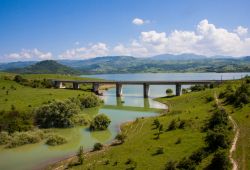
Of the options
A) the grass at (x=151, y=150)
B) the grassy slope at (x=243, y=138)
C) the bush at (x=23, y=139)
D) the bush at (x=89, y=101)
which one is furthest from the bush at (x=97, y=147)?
the bush at (x=89, y=101)

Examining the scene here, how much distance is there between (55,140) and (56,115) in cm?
2015

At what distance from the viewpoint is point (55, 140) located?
2773 inches

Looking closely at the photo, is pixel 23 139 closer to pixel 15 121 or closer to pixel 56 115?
pixel 15 121

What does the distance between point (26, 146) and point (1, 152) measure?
5520 millimetres

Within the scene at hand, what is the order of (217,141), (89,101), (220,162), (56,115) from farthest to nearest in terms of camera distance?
(89,101)
(56,115)
(217,141)
(220,162)

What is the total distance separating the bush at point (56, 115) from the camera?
293 ft

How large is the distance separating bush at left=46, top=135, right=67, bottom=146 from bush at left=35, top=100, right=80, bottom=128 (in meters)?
16.8

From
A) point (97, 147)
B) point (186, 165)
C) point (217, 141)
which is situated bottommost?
point (97, 147)

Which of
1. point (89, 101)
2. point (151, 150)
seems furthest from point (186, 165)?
point (89, 101)

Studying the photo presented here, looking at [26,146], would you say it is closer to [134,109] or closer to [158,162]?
[158,162]

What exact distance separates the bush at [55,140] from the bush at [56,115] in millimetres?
16788

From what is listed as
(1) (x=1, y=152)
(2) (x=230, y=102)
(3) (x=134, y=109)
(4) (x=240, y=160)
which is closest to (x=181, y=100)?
(3) (x=134, y=109)

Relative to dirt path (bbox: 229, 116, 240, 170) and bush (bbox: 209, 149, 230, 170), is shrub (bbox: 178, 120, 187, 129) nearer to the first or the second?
dirt path (bbox: 229, 116, 240, 170)

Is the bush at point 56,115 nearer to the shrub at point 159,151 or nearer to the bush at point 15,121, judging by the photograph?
the bush at point 15,121
